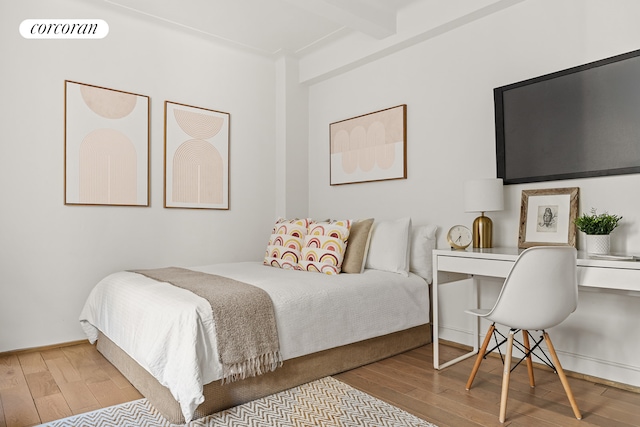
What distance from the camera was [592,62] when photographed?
2520mm

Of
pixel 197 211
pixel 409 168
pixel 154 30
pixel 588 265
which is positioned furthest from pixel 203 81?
pixel 588 265

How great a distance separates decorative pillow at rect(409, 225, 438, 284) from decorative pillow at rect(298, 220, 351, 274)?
547mm

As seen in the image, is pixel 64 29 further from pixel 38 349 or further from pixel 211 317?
pixel 211 317

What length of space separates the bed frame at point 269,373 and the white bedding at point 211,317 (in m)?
0.08

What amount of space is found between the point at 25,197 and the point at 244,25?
2215mm

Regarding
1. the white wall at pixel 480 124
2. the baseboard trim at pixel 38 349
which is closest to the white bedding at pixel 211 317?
the baseboard trim at pixel 38 349

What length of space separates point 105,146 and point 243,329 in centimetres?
211

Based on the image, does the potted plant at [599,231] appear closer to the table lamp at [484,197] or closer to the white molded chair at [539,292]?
the white molded chair at [539,292]

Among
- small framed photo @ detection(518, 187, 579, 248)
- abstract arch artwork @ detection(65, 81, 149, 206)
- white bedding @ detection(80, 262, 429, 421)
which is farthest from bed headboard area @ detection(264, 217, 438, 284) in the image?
abstract arch artwork @ detection(65, 81, 149, 206)

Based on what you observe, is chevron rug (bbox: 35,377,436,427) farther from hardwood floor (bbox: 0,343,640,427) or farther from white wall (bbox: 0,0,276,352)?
white wall (bbox: 0,0,276,352)

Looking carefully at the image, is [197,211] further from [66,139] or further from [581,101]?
[581,101]

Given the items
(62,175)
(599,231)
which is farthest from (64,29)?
(599,231)

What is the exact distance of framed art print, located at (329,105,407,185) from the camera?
363 centimetres

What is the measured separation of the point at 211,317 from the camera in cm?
204
